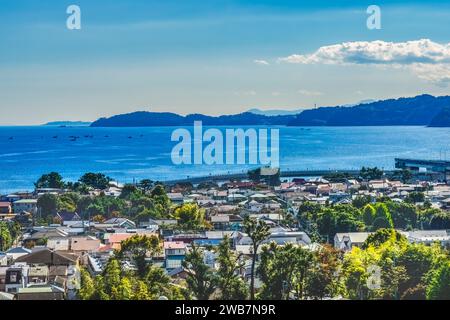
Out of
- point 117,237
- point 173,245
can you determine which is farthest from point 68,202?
point 173,245

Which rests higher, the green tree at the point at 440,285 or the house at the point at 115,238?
the green tree at the point at 440,285

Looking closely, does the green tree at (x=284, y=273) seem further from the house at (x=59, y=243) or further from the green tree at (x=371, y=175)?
the green tree at (x=371, y=175)

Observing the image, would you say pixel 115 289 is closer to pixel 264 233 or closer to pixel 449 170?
pixel 264 233

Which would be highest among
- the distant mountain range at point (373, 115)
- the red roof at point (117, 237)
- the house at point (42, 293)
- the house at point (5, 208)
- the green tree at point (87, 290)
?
the distant mountain range at point (373, 115)

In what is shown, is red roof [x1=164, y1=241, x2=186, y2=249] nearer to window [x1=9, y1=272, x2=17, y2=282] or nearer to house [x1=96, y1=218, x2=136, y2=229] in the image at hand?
window [x1=9, y1=272, x2=17, y2=282]

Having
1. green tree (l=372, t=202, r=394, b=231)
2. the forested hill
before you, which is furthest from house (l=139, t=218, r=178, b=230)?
the forested hill

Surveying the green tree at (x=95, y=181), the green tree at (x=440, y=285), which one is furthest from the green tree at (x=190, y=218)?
the green tree at (x=95, y=181)
